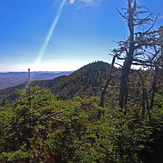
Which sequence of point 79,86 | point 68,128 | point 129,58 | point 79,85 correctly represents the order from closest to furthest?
1. point 68,128
2. point 129,58
3. point 79,86
4. point 79,85

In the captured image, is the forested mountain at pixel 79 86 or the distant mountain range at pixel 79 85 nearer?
the forested mountain at pixel 79 86

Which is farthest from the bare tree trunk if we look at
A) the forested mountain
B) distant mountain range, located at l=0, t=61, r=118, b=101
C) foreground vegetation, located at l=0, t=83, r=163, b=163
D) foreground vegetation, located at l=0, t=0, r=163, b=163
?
the forested mountain

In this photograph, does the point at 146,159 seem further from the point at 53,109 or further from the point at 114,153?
the point at 53,109

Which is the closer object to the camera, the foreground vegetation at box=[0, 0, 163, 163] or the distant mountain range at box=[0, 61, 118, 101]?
the foreground vegetation at box=[0, 0, 163, 163]

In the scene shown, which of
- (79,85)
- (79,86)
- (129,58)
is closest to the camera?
(129,58)

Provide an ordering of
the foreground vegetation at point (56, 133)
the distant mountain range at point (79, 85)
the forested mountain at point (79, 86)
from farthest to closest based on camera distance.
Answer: the distant mountain range at point (79, 85) → the forested mountain at point (79, 86) → the foreground vegetation at point (56, 133)

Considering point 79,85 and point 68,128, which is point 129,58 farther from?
point 79,85

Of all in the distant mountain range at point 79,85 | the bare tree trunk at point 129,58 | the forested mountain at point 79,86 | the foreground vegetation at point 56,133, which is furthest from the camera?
the distant mountain range at point 79,85

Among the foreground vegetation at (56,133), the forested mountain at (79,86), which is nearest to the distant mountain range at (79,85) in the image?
the forested mountain at (79,86)

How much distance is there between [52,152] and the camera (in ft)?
10.6

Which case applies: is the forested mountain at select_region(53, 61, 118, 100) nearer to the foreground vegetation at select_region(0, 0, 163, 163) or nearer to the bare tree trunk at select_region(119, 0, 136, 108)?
the bare tree trunk at select_region(119, 0, 136, 108)

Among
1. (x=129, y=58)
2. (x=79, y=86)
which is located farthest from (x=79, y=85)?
(x=129, y=58)

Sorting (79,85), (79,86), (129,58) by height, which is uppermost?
(129,58)

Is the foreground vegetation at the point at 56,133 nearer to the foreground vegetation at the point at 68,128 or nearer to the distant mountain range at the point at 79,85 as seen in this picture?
the foreground vegetation at the point at 68,128
